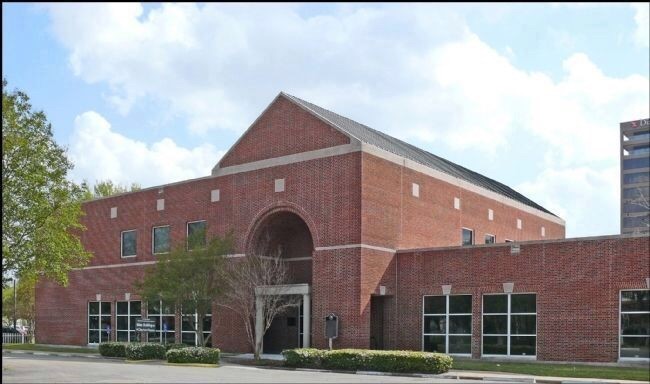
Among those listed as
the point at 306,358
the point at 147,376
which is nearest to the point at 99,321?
the point at 306,358

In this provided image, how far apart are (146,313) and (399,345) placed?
602 inches

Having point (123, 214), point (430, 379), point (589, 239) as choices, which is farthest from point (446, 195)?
point (123, 214)

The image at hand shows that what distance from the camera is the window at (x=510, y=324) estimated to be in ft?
96.6

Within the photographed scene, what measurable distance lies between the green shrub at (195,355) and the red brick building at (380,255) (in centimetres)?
461

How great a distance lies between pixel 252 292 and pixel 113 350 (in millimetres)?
6930

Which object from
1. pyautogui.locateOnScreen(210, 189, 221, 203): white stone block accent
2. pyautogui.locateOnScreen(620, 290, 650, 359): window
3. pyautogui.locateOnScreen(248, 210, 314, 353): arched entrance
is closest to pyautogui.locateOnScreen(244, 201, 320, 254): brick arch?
pyautogui.locateOnScreen(248, 210, 314, 353): arched entrance

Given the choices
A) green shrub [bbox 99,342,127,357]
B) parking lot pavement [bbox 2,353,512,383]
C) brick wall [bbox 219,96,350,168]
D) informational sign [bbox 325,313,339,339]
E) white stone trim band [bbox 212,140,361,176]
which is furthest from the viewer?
brick wall [bbox 219,96,350,168]

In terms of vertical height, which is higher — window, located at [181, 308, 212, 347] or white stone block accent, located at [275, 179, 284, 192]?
white stone block accent, located at [275, 179, 284, 192]

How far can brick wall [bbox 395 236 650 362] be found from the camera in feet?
89.6

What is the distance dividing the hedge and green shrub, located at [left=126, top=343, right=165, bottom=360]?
6160mm

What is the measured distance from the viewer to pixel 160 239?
41562mm

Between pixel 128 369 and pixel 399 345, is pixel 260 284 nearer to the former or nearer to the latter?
pixel 399 345

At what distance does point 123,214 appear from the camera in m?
44.1

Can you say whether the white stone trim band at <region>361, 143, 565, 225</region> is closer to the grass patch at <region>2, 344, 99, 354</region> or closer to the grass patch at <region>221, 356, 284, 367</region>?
the grass patch at <region>221, 356, 284, 367</region>
